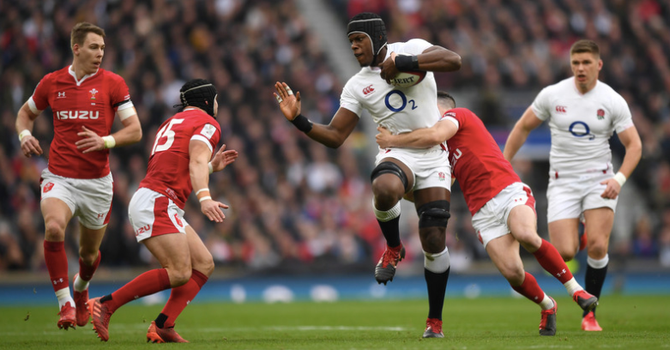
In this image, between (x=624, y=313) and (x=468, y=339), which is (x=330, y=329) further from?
(x=624, y=313)

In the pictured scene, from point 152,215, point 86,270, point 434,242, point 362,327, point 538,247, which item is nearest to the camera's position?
point 152,215

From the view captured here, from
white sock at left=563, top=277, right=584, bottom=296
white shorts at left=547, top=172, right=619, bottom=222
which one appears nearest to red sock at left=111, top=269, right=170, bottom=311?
white sock at left=563, top=277, right=584, bottom=296

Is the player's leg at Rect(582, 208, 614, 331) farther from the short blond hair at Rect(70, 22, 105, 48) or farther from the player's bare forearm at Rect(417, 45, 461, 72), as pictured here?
the short blond hair at Rect(70, 22, 105, 48)

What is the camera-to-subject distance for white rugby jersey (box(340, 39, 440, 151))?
7.84m

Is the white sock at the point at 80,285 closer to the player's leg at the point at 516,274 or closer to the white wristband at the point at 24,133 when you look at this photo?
the white wristband at the point at 24,133

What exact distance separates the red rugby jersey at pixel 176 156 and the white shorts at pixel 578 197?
13.0ft

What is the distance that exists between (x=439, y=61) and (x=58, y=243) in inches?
160

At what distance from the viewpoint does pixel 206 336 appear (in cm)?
867

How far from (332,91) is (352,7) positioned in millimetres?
3533

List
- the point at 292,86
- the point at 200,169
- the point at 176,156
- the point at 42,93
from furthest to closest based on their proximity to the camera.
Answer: the point at 292,86 → the point at 42,93 → the point at 176,156 → the point at 200,169

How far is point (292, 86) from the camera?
67.1 ft

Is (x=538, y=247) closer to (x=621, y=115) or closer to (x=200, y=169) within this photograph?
(x=621, y=115)

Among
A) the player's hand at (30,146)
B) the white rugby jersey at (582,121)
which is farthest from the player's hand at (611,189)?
the player's hand at (30,146)

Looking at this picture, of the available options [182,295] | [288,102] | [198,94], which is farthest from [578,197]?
[182,295]
